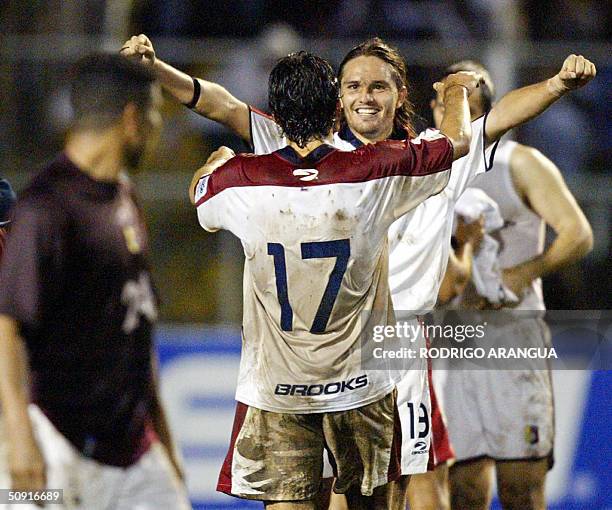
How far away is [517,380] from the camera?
5.32 meters

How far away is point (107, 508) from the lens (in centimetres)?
331

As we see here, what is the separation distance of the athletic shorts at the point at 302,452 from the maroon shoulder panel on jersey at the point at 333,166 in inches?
30.8

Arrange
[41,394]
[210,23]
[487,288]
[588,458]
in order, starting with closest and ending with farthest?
[41,394] < [487,288] < [588,458] < [210,23]

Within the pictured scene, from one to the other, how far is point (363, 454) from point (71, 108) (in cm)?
152

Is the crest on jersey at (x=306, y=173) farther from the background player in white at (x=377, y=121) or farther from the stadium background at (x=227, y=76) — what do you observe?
the stadium background at (x=227, y=76)

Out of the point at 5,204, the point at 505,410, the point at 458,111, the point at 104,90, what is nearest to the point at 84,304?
the point at 104,90

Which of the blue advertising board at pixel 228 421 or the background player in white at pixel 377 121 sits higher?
the background player in white at pixel 377 121

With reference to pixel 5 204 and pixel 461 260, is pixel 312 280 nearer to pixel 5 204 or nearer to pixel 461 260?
pixel 5 204

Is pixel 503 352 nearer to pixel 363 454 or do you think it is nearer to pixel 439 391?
pixel 439 391

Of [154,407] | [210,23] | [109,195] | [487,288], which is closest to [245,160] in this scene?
[109,195]

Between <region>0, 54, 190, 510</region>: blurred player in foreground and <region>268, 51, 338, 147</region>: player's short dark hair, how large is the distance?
0.53 metres

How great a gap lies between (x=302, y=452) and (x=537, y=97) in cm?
147

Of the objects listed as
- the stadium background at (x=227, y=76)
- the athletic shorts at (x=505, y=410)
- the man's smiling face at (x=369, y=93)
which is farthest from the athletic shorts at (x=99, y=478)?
the stadium background at (x=227, y=76)

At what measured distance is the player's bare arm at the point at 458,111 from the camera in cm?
393
